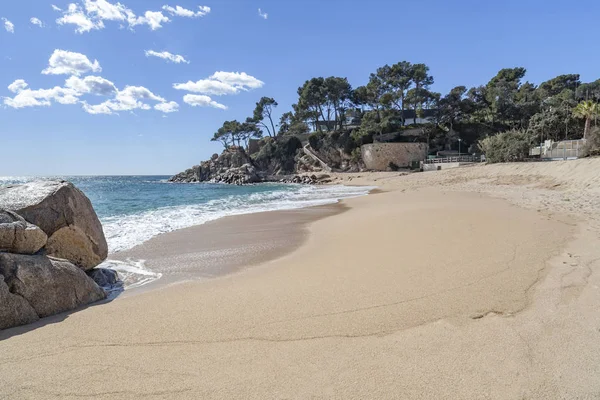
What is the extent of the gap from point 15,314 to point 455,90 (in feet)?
205

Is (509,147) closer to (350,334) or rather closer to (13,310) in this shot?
(350,334)

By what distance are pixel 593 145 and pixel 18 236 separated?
112 ft

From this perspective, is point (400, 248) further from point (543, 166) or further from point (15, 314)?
point (543, 166)

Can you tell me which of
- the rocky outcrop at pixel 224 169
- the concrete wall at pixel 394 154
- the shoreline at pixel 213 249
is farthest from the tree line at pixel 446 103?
the shoreline at pixel 213 249

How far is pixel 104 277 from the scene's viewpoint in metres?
6.13

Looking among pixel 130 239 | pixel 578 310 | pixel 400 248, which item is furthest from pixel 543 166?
pixel 130 239

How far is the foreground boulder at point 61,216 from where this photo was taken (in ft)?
18.3

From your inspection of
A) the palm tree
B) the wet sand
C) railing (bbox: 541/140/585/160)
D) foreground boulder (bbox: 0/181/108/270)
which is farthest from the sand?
the palm tree

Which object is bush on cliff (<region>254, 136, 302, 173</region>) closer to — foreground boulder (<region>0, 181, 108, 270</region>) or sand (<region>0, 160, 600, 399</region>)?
foreground boulder (<region>0, 181, 108, 270</region>)

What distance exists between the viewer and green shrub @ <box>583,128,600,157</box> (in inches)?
984

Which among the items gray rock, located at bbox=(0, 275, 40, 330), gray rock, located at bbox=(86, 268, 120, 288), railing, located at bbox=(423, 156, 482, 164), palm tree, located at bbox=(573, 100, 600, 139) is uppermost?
palm tree, located at bbox=(573, 100, 600, 139)

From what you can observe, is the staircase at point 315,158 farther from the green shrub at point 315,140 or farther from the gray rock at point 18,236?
the gray rock at point 18,236

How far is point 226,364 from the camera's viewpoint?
115 inches

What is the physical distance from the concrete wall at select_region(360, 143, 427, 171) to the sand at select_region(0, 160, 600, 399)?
4778cm
